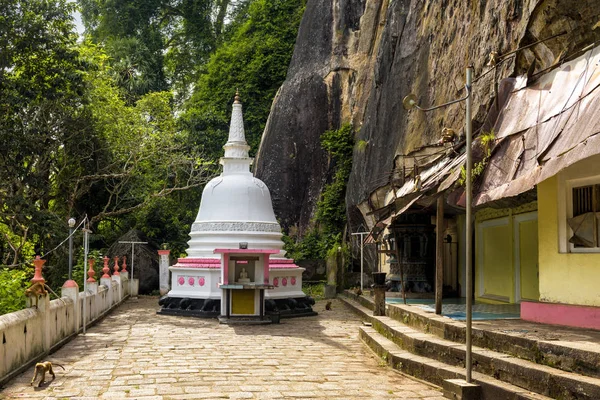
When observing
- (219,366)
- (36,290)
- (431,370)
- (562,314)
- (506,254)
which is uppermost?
(506,254)

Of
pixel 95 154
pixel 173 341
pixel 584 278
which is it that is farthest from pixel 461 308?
pixel 95 154

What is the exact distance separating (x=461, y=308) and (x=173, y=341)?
509 cm

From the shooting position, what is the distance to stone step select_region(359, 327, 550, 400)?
634 cm

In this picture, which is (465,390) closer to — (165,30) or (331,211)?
(331,211)

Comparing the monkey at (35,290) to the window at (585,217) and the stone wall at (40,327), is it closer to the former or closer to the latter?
the stone wall at (40,327)

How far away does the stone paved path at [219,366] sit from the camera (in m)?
7.67

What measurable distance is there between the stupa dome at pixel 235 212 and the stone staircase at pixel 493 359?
8308 millimetres

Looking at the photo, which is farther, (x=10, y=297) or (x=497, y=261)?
(x=497, y=261)

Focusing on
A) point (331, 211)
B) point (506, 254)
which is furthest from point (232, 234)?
point (331, 211)

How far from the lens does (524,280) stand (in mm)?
12195

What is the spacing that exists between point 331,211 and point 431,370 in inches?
737

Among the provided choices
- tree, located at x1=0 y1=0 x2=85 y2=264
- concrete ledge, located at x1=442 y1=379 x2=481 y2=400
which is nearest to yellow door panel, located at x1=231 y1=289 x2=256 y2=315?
tree, located at x1=0 y1=0 x2=85 y2=264

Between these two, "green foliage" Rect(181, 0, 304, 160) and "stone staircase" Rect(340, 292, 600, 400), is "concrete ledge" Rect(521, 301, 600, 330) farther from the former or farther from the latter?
"green foliage" Rect(181, 0, 304, 160)

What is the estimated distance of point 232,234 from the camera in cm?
1875
